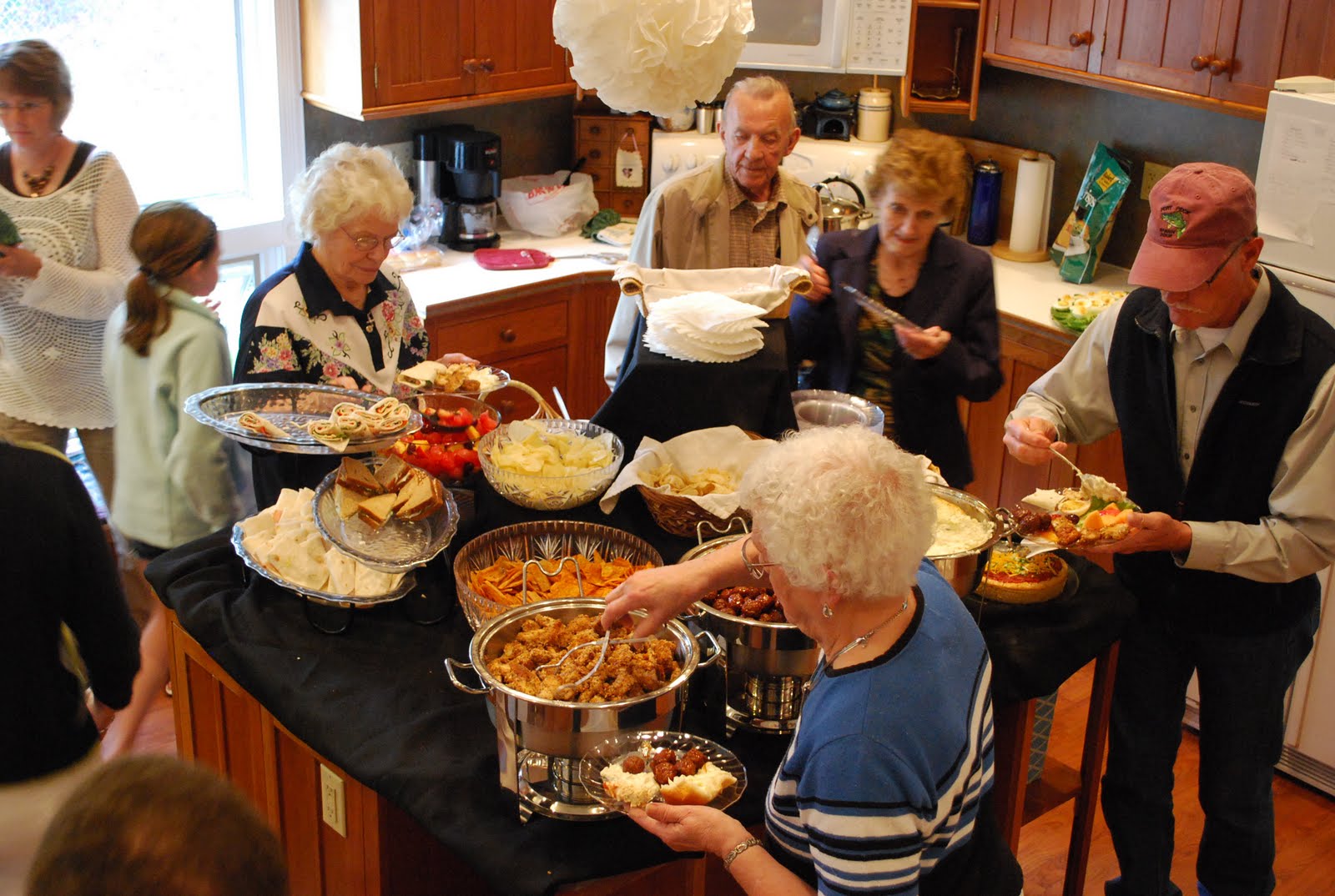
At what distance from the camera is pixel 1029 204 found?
15.3ft

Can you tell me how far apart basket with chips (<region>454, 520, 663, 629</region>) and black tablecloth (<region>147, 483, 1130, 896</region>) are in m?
0.09

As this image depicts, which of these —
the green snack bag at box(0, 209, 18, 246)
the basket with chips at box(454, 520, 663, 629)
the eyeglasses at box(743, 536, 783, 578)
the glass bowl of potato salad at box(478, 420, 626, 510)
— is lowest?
the basket with chips at box(454, 520, 663, 629)

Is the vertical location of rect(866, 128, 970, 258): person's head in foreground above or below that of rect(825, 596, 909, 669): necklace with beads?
above

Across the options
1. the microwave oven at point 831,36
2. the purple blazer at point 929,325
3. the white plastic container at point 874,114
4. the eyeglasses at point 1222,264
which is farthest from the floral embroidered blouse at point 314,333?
the white plastic container at point 874,114

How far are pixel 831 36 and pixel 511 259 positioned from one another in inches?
53.7

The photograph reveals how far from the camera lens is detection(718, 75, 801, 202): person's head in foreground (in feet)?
11.2

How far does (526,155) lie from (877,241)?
2455 millimetres

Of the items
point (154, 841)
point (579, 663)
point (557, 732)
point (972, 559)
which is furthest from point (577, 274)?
point (154, 841)

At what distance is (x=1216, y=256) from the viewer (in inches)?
92.2

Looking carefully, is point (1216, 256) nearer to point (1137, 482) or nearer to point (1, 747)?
point (1137, 482)

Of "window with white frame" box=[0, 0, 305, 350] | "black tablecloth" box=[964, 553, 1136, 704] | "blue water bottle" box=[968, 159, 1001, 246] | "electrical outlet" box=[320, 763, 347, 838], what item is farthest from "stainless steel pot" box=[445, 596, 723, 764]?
"blue water bottle" box=[968, 159, 1001, 246]

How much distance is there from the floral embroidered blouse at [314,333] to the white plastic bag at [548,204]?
1892mm

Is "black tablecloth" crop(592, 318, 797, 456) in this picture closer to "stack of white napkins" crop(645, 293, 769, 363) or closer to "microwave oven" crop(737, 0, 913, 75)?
"stack of white napkins" crop(645, 293, 769, 363)

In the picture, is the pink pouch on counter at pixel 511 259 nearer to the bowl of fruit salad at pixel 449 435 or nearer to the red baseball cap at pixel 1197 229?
the bowl of fruit salad at pixel 449 435
